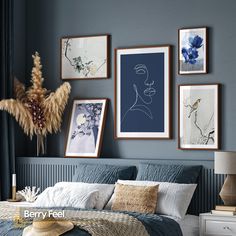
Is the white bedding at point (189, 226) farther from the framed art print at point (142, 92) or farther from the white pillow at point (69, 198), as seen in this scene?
the framed art print at point (142, 92)

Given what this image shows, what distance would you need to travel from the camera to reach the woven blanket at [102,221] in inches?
184

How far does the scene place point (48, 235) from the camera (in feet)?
14.7

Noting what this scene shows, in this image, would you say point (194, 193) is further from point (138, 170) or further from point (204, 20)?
point (204, 20)

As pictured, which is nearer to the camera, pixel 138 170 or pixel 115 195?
pixel 115 195

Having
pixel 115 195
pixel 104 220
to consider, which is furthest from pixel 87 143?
pixel 104 220

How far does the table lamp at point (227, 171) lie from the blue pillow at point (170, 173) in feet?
1.10

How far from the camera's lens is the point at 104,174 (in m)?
6.23

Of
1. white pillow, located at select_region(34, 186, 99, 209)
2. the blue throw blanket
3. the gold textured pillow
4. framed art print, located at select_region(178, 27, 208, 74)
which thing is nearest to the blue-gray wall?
framed art print, located at select_region(178, 27, 208, 74)

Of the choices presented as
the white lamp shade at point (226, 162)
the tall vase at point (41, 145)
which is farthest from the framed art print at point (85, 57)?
the white lamp shade at point (226, 162)

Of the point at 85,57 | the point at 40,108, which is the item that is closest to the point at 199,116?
the point at 85,57

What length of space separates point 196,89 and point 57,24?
171 centimetres

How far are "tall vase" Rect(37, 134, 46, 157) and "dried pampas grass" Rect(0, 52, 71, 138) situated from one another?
5cm

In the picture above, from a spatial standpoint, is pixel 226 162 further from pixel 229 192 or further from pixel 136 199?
pixel 136 199

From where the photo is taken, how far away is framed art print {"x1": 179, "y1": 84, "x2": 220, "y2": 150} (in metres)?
6.12
